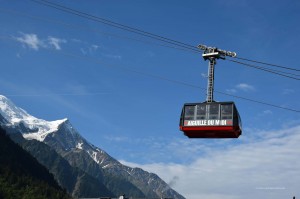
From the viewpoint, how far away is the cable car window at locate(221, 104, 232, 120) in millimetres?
43531

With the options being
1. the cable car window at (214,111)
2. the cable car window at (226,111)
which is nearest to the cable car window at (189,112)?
the cable car window at (214,111)

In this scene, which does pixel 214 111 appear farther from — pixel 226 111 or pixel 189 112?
pixel 189 112

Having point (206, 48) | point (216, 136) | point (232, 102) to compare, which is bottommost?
point (216, 136)

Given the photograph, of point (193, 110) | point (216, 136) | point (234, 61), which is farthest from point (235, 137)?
point (234, 61)

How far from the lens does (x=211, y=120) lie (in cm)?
4403

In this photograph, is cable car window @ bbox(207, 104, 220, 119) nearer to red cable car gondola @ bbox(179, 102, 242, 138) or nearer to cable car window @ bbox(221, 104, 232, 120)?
red cable car gondola @ bbox(179, 102, 242, 138)

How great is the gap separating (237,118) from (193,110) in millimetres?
4369

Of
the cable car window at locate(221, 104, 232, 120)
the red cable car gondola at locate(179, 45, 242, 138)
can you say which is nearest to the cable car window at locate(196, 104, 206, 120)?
the red cable car gondola at locate(179, 45, 242, 138)

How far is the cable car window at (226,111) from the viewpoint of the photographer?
43.5 meters

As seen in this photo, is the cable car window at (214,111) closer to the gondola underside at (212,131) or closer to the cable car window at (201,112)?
the cable car window at (201,112)

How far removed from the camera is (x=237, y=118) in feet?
144

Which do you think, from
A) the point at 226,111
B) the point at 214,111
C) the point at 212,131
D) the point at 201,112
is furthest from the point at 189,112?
the point at 226,111

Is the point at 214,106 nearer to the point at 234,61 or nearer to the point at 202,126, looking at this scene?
the point at 202,126

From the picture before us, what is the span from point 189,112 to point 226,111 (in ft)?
12.2
